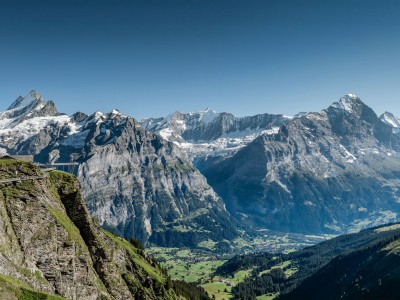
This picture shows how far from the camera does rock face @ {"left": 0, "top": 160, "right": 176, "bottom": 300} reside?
308 ft

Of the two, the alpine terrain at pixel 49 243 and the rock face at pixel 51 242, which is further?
the rock face at pixel 51 242

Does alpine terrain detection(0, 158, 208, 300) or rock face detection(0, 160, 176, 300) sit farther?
rock face detection(0, 160, 176, 300)

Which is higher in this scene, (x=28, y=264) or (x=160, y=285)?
(x=28, y=264)

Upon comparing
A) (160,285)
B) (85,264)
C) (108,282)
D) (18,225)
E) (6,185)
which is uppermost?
(6,185)

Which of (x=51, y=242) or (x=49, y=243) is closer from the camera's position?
(x=49, y=243)

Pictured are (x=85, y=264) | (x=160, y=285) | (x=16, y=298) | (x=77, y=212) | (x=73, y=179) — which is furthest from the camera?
(x=160, y=285)

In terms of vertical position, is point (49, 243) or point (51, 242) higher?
point (51, 242)

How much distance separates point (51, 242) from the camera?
10350 centimetres

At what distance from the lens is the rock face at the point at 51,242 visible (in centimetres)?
9375

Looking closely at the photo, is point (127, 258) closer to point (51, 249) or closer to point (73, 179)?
point (73, 179)

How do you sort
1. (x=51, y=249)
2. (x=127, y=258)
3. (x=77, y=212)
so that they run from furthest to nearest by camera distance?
(x=127, y=258), (x=77, y=212), (x=51, y=249)

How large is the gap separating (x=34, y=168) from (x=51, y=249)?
911 inches

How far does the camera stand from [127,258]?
505 ft

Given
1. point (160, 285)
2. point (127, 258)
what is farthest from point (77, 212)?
point (160, 285)
